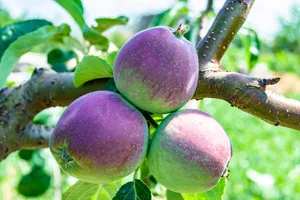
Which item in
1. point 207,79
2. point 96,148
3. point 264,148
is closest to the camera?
point 96,148

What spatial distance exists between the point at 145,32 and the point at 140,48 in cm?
3

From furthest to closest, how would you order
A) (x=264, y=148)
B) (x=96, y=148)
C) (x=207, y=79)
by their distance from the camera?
(x=264, y=148)
(x=207, y=79)
(x=96, y=148)

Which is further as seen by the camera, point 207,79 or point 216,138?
point 207,79

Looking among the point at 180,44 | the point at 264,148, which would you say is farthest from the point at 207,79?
the point at 264,148

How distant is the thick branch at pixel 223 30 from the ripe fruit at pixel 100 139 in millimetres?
201

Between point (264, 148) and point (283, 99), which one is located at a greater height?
point (283, 99)

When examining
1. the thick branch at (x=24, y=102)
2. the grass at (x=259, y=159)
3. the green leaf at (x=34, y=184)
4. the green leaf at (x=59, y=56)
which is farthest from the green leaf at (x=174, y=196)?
the grass at (x=259, y=159)

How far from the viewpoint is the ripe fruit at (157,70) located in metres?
0.63

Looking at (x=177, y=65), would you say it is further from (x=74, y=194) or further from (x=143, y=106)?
(x=74, y=194)

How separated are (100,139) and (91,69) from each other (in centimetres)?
19

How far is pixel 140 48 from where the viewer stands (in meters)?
0.64

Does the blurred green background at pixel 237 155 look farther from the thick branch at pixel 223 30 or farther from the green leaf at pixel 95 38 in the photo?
the thick branch at pixel 223 30

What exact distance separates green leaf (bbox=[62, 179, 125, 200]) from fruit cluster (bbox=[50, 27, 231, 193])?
169 mm

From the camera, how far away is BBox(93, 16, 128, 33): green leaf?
109cm
